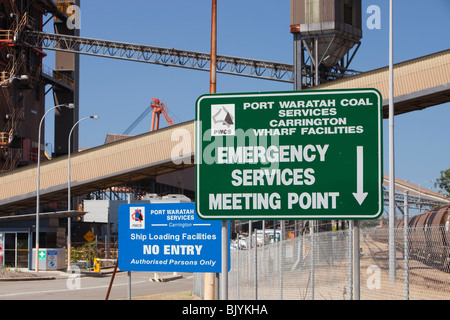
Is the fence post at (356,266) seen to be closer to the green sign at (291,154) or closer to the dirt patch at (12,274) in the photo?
the green sign at (291,154)

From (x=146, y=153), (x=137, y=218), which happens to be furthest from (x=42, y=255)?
(x=137, y=218)

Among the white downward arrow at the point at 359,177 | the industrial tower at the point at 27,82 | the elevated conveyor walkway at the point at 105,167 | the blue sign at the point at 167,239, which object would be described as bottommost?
the blue sign at the point at 167,239

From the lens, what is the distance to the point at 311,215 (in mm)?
6031

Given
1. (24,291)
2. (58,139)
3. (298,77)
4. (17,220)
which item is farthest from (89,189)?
(58,139)

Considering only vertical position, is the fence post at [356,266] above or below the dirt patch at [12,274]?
above

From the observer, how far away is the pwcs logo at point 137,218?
43.9ft

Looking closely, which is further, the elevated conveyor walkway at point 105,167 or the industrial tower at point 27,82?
the industrial tower at point 27,82

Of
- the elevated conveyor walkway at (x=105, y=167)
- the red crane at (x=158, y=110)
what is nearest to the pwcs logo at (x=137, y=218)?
the elevated conveyor walkway at (x=105, y=167)

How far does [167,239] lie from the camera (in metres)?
13.0

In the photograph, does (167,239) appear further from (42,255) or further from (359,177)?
(42,255)

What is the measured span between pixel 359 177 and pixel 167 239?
7576mm

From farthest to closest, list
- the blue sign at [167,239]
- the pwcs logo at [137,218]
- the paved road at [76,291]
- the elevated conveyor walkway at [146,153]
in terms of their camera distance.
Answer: the elevated conveyor walkway at [146,153]
the paved road at [76,291]
the pwcs logo at [137,218]
the blue sign at [167,239]
